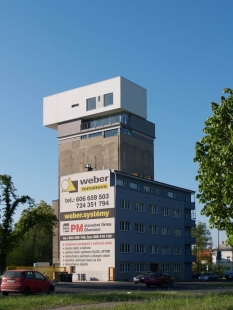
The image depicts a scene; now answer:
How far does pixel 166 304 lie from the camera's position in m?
19.3

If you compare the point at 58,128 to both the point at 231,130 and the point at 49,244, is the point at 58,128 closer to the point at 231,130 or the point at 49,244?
the point at 49,244

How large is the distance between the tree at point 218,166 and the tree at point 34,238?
37.6m

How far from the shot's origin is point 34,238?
310 feet

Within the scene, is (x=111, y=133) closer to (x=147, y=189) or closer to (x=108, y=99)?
(x=108, y=99)

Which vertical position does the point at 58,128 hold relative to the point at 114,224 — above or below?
above

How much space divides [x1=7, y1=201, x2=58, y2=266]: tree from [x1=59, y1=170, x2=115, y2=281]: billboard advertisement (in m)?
2.73

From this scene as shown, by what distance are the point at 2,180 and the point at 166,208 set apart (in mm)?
26647

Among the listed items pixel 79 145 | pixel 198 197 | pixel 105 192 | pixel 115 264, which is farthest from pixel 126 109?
pixel 198 197

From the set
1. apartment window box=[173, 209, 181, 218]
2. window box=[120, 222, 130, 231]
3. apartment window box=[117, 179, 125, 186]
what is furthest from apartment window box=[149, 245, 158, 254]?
apartment window box=[117, 179, 125, 186]

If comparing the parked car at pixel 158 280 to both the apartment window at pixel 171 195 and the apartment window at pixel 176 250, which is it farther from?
the apartment window at pixel 171 195

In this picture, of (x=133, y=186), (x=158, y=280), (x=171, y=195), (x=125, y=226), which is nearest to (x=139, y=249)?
(x=125, y=226)

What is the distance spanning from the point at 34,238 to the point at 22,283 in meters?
67.2

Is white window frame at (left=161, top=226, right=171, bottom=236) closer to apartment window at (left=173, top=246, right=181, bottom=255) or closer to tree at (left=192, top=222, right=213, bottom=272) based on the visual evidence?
apartment window at (left=173, top=246, right=181, bottom=255)

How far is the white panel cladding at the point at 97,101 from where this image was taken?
89.4m
